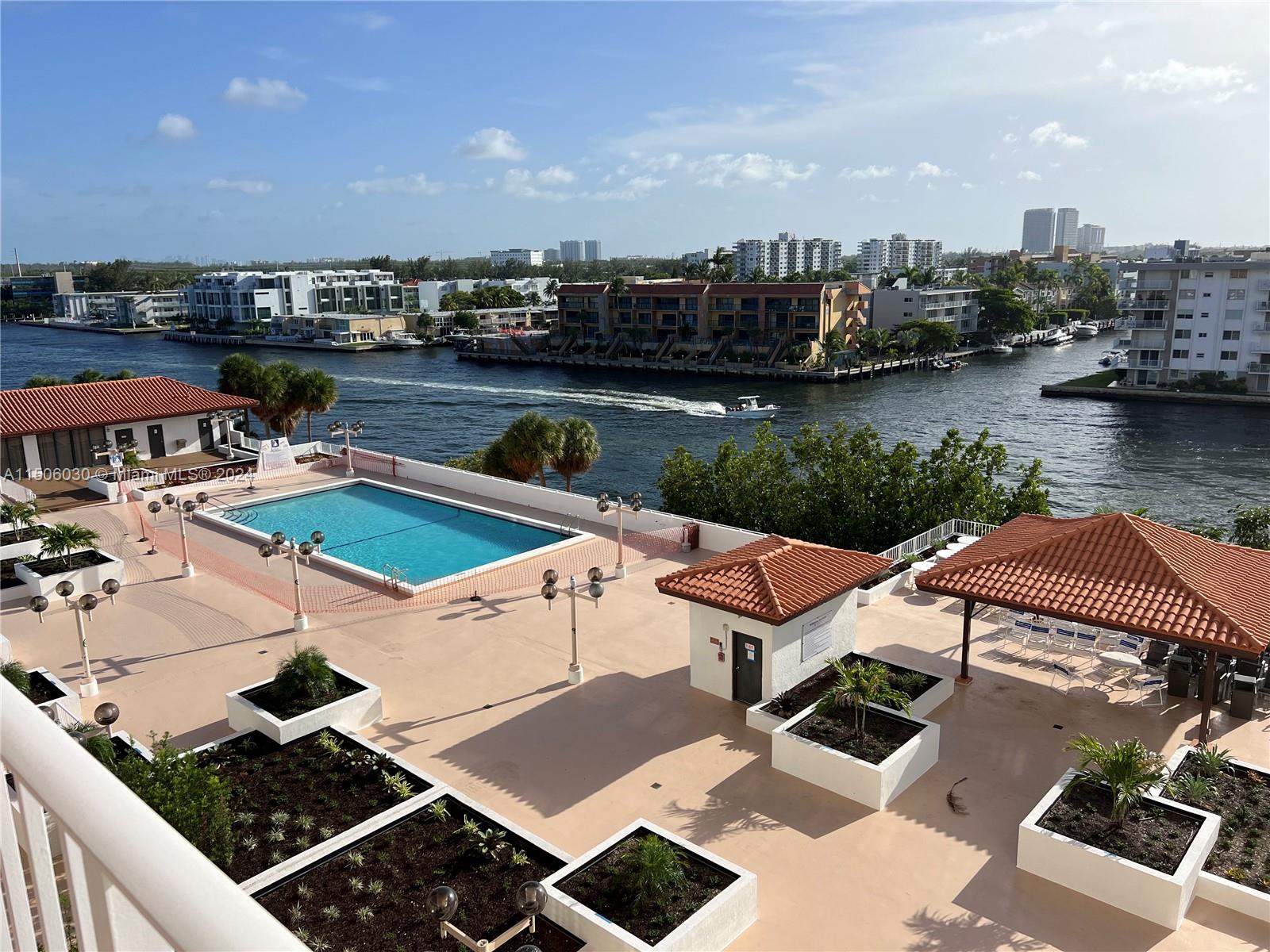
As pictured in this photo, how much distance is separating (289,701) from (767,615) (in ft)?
23.6

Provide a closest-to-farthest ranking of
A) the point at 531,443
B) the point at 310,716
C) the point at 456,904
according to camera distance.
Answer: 1. the point at 456,904
2. the point at 310,716
3. the point at 531,443

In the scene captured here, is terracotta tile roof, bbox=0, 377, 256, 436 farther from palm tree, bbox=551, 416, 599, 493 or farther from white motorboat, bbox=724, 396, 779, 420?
white motorboat, bbox=724, 396, 779, 420

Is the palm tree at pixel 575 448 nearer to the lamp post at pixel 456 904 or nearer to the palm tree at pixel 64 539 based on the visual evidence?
the palm tree at pixel 64 539

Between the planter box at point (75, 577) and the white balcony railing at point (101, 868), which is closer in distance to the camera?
the white balcony railing at point (101, 868)

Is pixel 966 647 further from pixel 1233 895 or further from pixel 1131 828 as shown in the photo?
pixel 1233 895

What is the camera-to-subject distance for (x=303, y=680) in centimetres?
1438

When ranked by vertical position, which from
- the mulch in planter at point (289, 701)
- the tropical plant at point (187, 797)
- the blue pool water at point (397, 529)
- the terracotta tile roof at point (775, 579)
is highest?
the terracotta tile roof at point (775, 579)

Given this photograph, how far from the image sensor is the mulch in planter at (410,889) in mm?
9516

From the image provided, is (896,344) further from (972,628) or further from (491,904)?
(491,904)

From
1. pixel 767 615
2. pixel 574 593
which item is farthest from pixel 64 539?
pixel 767 615

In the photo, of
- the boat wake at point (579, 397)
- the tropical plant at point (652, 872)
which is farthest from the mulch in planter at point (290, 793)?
the boat wake at point (579, 397)

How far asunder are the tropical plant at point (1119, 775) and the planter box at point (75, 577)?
19.3 meters

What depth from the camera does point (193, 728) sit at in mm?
14688

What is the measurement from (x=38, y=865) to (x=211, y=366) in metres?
117
